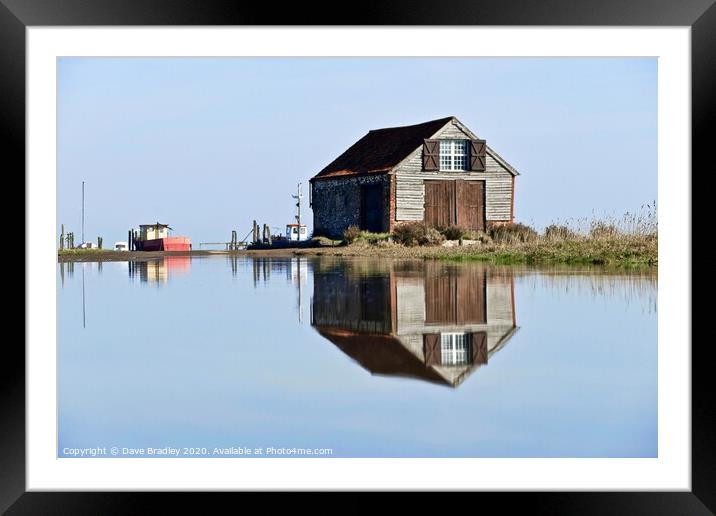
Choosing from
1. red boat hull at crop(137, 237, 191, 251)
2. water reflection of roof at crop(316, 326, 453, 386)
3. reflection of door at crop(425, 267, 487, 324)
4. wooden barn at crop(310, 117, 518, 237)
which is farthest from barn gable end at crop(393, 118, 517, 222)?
water reflection of roof at crop(316, 326, 453, 386)

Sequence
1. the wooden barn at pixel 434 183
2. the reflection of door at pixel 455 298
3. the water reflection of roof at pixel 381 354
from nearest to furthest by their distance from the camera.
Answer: the water reflection of roof at pixel 381 354 → the reflection of door at pixel 455 298 → the wooden barn at pixel 434 183

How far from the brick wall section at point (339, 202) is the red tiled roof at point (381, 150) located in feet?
1.27

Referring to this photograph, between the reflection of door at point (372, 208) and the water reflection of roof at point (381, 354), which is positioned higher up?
the reflection of door at point (372, 208)

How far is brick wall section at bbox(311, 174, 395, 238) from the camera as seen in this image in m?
39.6

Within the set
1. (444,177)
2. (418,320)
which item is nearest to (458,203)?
(444,177)

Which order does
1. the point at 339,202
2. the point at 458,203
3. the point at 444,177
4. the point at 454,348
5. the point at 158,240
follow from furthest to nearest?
the point at 158,240 < the point at 339,202 < the point at 458,203 < the point at 444,177 < the point at 454,348

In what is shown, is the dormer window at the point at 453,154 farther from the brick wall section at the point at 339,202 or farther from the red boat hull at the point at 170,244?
the red boat hull at the point at 170,244

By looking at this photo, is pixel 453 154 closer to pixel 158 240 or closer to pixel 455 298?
pixel 158 240

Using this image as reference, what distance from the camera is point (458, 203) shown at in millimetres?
39938

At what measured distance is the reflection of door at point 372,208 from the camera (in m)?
39.8

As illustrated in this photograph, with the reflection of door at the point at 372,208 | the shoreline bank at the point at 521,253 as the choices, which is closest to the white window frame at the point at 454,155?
the reflection of door at the point at 372,208
